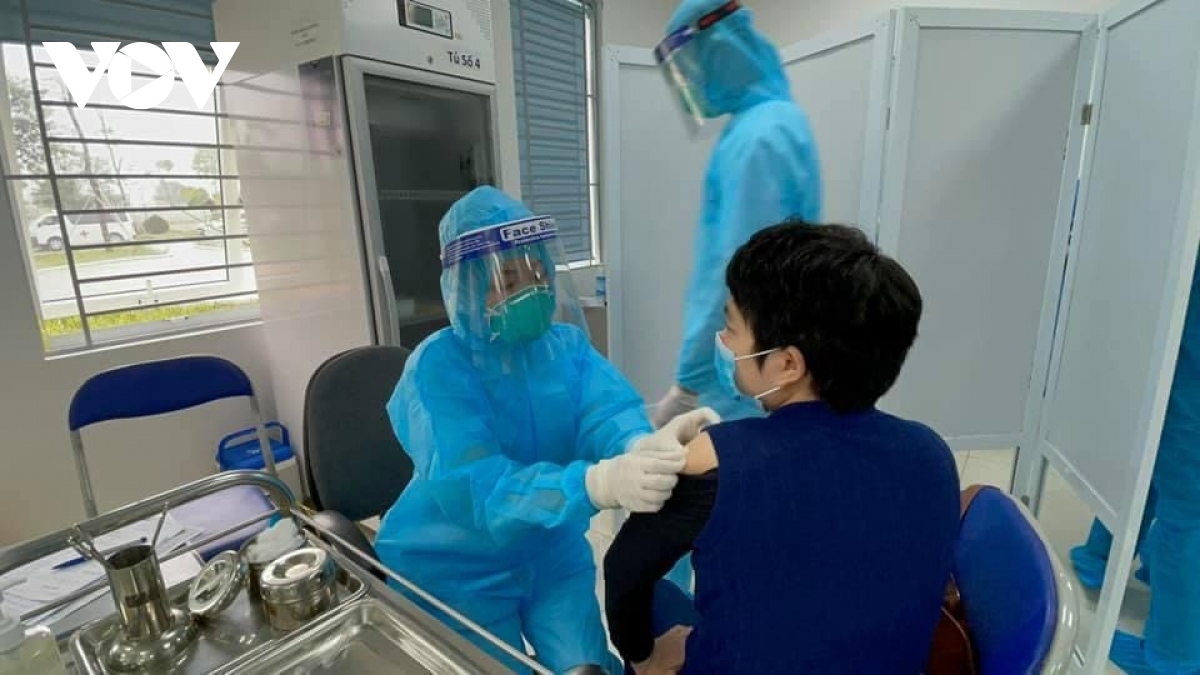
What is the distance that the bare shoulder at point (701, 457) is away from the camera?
722 millimetres

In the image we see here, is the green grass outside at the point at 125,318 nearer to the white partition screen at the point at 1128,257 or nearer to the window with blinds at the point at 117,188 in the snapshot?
the window with blinds at the point at 117,188

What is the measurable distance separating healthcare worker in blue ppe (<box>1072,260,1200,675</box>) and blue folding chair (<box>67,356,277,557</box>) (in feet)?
7.13

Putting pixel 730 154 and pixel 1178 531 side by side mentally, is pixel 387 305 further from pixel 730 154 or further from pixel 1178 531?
pixel 1178 531

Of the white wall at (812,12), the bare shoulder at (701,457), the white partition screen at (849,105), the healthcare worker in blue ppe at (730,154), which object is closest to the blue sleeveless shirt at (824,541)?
the bare shoulder at (701,457)

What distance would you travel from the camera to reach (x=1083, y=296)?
5.70ft

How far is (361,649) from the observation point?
0.76 meters

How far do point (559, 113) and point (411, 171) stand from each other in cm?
140

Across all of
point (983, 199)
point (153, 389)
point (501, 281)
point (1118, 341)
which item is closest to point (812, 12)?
point (983, 199)

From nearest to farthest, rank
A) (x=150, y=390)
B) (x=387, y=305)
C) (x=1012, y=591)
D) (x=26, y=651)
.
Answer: (x=26, y=651) → (x=1012, y=591) → (x=150, y=390) → (x=387, y=305)

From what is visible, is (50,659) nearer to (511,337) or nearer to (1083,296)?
(511,337)

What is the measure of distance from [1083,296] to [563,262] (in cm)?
156


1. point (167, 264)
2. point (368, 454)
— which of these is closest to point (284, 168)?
point (167, 264)

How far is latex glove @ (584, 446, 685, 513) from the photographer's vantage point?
761mm

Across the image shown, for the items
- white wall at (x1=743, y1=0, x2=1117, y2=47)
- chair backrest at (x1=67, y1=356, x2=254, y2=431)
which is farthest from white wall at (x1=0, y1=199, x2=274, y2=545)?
white wall at (x1=743, y1=0, x2=1117, y2=47)
